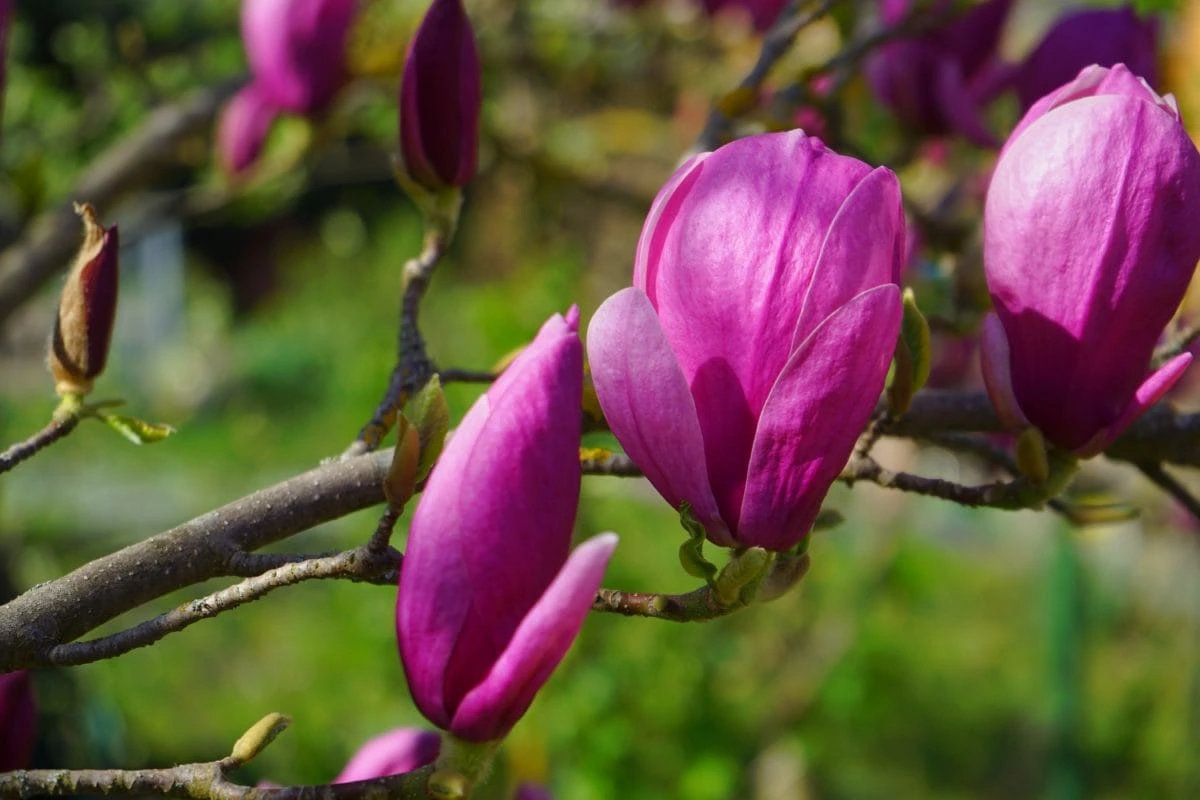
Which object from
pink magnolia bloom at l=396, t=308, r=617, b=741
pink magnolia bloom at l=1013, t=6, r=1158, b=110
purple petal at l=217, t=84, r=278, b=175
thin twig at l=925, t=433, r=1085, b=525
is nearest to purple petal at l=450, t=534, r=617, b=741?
pink magnolia bloom at l=396, t=308, r=617, b=741

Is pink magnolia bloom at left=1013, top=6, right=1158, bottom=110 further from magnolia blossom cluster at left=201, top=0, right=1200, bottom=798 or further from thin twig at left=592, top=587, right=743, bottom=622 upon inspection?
thin twig at left=592, top=587, right=743, bottom=622

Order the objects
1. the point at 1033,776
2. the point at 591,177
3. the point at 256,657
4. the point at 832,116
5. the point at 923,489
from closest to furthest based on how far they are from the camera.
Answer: the point at 923,489, the point at 832,116, the point at 591,177, the point at 1033,776, the point at 256,657

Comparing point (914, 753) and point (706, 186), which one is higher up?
point (706, 186)

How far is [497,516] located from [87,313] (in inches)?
11.5

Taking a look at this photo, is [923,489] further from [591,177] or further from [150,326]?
[150,326]

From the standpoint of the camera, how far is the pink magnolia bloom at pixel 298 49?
3.72 ft

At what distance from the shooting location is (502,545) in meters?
0.43

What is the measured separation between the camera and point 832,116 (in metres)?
0.93

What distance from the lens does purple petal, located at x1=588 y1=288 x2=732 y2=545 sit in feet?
1.53

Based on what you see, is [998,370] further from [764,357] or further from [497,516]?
[497,516]

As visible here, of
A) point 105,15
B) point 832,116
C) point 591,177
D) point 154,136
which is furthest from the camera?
point 105,15

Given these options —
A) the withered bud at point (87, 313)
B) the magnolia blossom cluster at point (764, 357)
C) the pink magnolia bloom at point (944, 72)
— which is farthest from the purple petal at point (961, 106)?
the withered bud at point (87, 313)

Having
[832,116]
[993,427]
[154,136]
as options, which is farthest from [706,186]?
[154,136]

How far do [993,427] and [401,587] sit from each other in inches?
13.5
